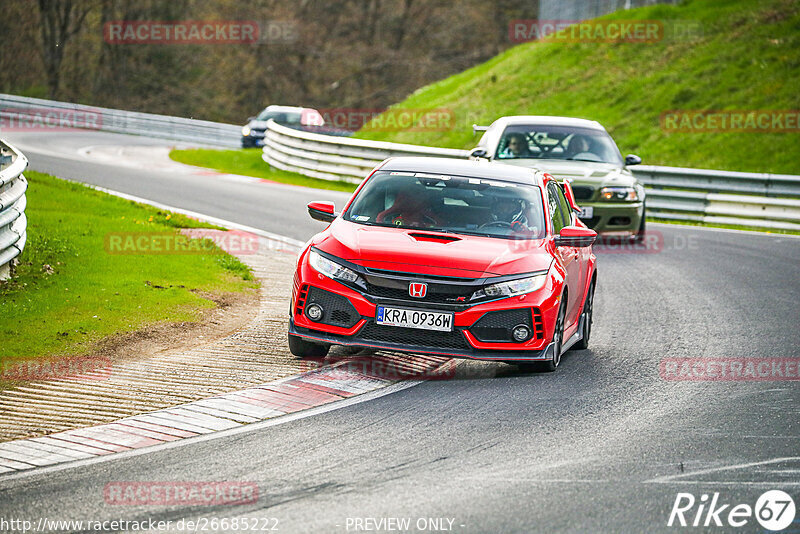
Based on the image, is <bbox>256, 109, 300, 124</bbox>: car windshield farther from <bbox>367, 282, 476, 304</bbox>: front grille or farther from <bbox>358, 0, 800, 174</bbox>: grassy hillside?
<bbox>367, 282, 476, 304</bbox>: front grille

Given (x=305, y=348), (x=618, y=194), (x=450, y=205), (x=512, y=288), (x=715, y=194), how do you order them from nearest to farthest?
(x=512, y=288), (x=305, y=348), (x=450, y=205), (x=618, y=194), (x=715, y=194)

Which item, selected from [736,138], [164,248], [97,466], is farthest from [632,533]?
[736,138]

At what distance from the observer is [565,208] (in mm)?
10820

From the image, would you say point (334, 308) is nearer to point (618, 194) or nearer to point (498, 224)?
point (498, 224)

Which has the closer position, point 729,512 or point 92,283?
point 729,512

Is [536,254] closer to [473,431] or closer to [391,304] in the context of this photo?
[391,304]

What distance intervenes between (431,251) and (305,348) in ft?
4.32

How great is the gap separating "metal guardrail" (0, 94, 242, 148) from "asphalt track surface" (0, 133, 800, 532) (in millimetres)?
33092

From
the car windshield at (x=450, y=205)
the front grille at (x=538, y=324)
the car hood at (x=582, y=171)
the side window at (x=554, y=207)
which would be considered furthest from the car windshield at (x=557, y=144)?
the front grille at (x=538, y=324)

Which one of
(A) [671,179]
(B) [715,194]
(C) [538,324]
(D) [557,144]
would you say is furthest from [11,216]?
(B) [715,194]

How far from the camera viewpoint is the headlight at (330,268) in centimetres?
860

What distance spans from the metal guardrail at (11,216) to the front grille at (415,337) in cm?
427

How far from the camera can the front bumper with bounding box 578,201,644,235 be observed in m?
16.8

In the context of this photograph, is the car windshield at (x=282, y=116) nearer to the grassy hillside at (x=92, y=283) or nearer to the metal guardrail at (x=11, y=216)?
the grassy hillside at (x=92, y=283)
